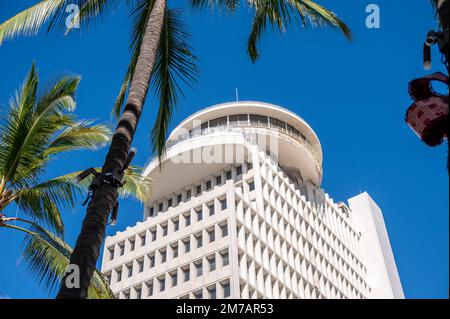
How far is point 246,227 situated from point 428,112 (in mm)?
54483

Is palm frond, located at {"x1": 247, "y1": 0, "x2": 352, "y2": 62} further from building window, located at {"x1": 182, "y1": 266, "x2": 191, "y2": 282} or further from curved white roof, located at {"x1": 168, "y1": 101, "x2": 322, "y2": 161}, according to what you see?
curved white roof, located at {"x1": 168, "y1": 101, "x2": 322, "y2": 161}

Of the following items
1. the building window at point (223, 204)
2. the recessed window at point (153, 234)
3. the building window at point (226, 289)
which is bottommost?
the building window at point (226, 289)

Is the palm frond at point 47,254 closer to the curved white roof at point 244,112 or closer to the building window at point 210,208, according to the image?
the building window at point 210,208

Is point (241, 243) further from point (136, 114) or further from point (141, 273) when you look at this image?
point (136, 114)

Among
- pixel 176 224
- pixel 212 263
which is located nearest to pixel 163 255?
pixel 176 224

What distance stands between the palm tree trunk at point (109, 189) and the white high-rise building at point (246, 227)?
4235cm

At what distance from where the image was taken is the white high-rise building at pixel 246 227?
58812 millimetres

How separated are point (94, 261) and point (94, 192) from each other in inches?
55.9

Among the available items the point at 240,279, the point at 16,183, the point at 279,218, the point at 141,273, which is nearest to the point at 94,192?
the point at 16,183

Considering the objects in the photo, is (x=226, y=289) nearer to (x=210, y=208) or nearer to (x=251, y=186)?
(x=210, y=208)

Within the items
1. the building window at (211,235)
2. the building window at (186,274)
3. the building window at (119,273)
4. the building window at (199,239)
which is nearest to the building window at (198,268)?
the building window at (186,274)

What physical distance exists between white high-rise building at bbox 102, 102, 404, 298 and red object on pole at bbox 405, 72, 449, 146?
1852 inches

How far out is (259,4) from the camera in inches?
645

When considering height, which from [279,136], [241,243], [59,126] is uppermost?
[279,136]
